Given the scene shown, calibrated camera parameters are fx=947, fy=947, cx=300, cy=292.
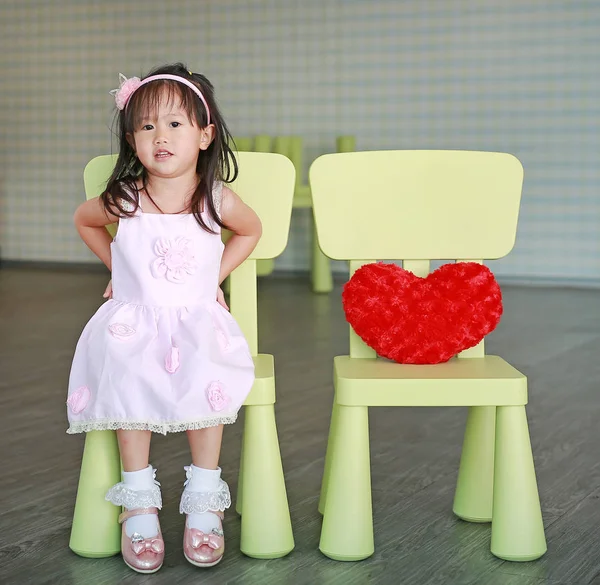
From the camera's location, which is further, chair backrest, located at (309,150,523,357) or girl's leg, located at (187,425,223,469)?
chair backrest, located at (309,150,523,357)

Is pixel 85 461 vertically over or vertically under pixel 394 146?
over

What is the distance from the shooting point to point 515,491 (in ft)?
5.31

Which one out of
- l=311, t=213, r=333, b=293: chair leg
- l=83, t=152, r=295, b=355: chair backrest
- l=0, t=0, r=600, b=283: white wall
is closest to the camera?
l=83, t=152, r=295, b=355: chair backrest

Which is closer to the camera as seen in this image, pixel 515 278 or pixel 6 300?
pixel 6 300

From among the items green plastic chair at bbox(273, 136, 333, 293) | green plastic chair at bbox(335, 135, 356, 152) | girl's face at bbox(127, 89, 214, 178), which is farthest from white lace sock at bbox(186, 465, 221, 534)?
green plastic chair at bbox(335, 135, 356, 152)

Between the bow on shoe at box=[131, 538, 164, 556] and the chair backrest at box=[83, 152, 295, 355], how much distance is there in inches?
16.4

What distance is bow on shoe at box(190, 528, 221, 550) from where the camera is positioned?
1590 millimetres

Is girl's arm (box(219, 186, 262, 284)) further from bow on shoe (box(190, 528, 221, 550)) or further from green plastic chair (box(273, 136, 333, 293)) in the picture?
green plastic chair (box(273, 136, 333, 293))

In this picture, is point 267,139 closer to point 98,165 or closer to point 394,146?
point 394,146

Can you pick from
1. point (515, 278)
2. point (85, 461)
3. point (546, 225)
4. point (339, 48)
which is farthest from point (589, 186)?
point (85, 461)

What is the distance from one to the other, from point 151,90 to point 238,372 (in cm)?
50

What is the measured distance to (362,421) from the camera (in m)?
1.62

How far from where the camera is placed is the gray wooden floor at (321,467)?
159 cm

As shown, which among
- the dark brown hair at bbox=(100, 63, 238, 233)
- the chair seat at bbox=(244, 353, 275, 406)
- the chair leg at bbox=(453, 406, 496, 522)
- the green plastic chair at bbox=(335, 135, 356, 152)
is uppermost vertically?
the dark brown hair at bbox=(100, 63, 238, 233)
